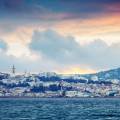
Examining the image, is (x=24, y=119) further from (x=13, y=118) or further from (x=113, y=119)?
(x=113, y=119)

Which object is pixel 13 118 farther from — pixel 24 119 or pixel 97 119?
pixel 97 119

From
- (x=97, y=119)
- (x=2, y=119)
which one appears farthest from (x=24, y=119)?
(x=97, y=119)

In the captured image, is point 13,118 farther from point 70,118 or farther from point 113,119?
point 113,119

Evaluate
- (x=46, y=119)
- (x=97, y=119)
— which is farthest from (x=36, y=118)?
Result: (x=97, y=119)

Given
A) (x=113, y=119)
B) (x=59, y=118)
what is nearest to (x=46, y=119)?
(x=59, y=118)

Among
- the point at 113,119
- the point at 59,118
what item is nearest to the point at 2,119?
the point at 59,118
